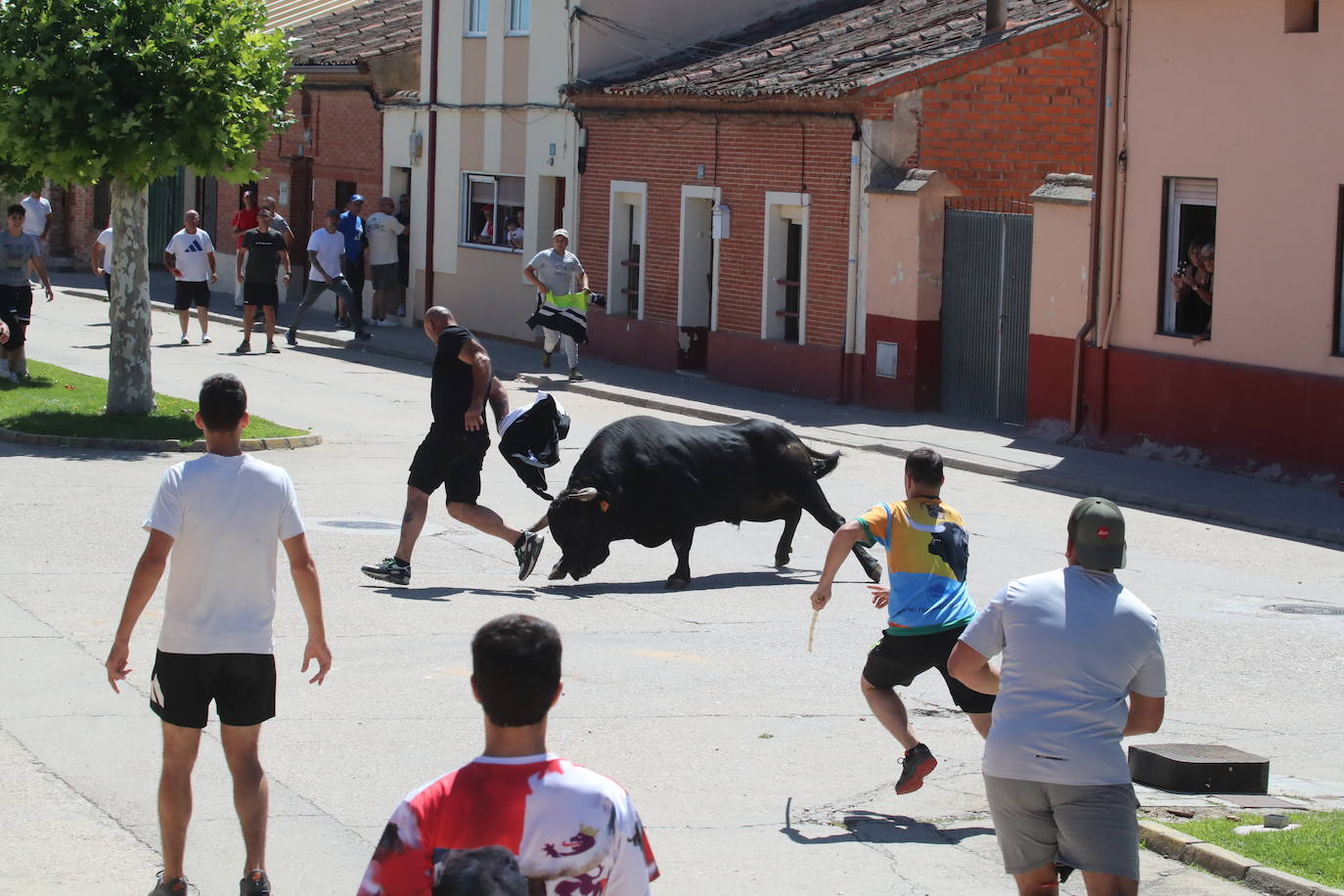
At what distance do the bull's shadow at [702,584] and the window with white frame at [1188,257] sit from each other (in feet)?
24.3

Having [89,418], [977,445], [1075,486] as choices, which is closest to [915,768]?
[1075,486]

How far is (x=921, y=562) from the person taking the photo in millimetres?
7371

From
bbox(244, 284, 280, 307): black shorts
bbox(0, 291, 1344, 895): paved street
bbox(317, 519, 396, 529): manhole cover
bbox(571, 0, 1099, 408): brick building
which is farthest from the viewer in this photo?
bbox(244, 284, 280, 307): black shorts

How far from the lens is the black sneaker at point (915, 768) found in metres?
7.24

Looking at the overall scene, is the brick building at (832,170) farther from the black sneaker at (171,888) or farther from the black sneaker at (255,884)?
the black sneaker at (171,888)

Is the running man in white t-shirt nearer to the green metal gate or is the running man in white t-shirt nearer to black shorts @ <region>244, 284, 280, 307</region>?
black shorts @ <region>244, 284, 280, 307</region>

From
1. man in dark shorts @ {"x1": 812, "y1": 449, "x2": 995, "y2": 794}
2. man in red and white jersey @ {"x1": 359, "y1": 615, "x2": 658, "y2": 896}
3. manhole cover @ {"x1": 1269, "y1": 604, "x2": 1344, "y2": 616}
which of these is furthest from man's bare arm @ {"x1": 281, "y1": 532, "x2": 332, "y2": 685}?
manhole cover @ {"x1": 1269, "y1": 604, "x2": 1344, "y2": 616}

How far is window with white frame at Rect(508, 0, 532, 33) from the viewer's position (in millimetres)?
28969

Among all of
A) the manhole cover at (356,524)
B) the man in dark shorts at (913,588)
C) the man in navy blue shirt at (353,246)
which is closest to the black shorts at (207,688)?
the man in dark shorts at (913,588)

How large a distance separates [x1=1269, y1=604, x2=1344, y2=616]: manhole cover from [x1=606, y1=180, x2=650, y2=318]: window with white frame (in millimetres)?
15396

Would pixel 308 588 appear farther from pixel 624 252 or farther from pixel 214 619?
pixel 624 252

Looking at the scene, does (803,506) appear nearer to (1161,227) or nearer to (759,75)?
(1161,227)

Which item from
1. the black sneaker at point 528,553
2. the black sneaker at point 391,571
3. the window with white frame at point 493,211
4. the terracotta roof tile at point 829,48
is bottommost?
the black sneaker at point 391,571

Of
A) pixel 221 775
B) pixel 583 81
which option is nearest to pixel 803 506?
pixel 221 775
